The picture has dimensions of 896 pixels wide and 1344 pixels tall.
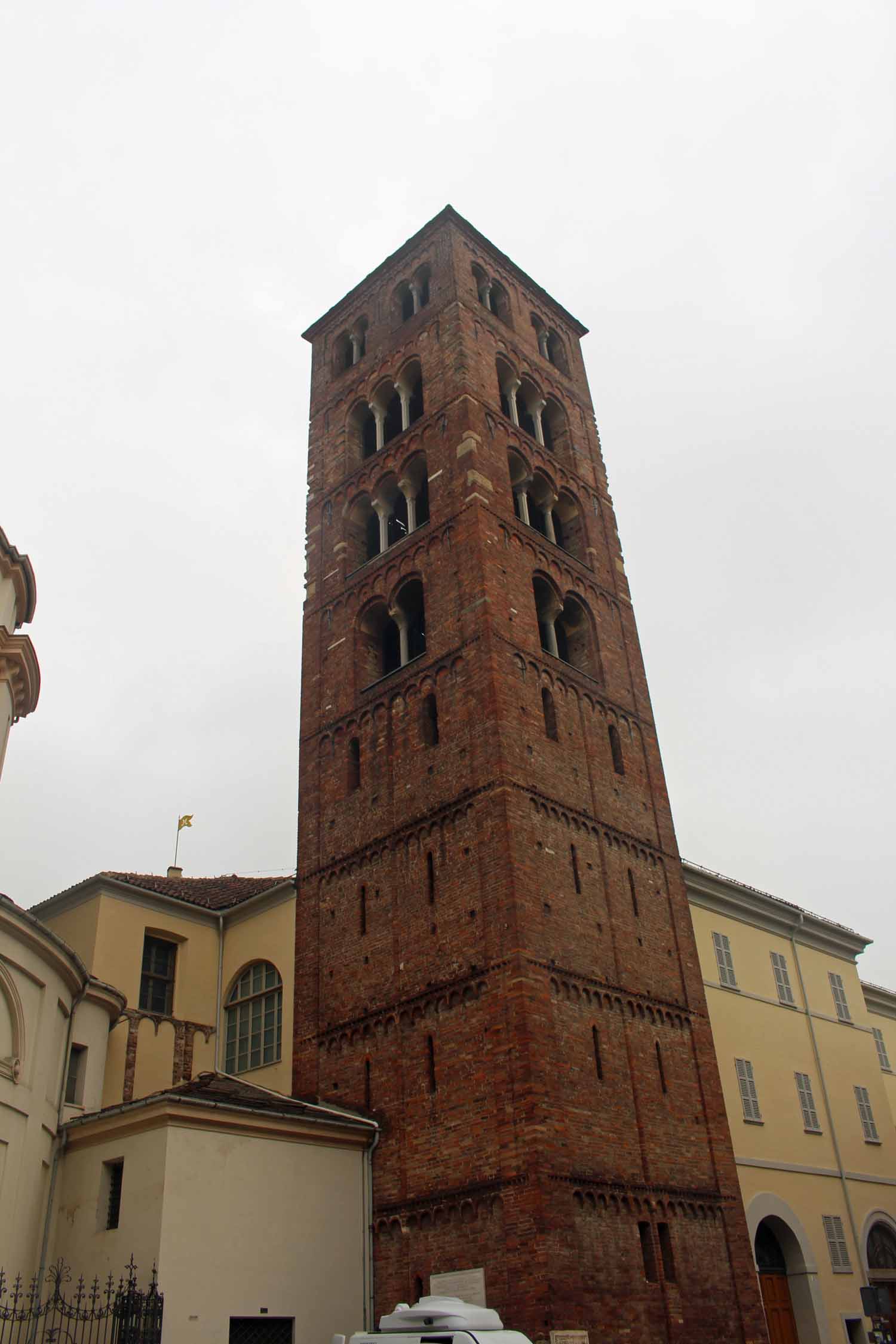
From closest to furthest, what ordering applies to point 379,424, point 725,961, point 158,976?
1. point 158,976
2. point 725,961
3. point 379,424

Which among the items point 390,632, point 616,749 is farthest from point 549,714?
point 390,632

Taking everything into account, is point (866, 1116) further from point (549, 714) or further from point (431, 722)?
point (431, 722)

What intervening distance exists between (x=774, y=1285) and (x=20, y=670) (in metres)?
19.5

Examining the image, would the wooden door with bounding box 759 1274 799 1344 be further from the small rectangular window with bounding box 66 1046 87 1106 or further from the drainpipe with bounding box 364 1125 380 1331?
the small rectangular window with bounding box 66 1046 87 1106

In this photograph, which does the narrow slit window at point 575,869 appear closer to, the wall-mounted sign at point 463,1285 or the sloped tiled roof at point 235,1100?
the sloped tiled roof at point 235,1100

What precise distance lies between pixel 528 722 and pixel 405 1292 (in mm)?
9908

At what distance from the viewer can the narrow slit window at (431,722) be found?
21.9 metres

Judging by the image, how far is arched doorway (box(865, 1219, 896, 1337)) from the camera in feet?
82.9

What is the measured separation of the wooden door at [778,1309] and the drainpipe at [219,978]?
1232 cm

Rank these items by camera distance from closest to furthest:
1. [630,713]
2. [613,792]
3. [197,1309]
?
[197,1309] < [613,792] < [630,713]

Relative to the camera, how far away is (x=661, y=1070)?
19.9m

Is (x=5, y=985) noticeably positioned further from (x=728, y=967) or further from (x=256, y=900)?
(x=728, y=967)

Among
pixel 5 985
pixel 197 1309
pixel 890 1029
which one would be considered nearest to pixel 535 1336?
pixel 197 1309

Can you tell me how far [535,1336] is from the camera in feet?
50.7
